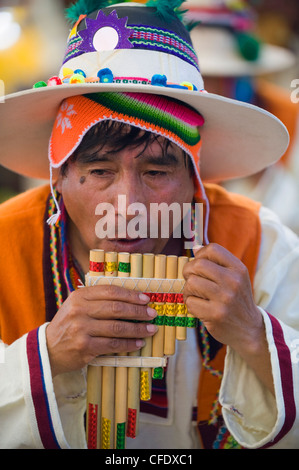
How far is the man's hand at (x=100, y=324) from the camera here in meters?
2.02

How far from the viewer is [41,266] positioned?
249 centimetres

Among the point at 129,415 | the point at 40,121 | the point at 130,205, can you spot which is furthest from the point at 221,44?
the point at 129,415

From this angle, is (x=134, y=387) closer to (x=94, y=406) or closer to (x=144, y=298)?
(x=94, y=406)

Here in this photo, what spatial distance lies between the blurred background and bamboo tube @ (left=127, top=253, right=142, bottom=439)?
336cm

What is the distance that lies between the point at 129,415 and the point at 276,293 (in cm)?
85

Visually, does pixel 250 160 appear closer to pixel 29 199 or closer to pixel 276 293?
pixel 276 293

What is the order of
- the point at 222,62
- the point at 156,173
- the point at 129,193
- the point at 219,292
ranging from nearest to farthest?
the point at 219,292, the point at 129,193, the point at 156,173, the point at 222,62

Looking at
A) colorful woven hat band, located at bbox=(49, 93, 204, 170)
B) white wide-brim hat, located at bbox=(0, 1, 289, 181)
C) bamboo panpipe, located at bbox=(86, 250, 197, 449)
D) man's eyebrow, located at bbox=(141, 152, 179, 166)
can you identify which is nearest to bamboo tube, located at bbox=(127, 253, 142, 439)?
bamboo panpipe, located at bbox=(86, 250, 197, 449)

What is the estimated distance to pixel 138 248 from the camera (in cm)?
226

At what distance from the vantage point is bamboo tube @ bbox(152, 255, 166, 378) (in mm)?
2084

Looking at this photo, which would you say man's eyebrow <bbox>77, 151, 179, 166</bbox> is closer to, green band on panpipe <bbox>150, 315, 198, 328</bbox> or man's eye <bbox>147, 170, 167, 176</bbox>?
man's eye <bbox>147, 170, 167, 176</bbox>

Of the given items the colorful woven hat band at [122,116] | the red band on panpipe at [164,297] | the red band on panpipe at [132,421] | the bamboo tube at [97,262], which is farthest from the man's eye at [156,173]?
the red band on panpipe at [132,421]

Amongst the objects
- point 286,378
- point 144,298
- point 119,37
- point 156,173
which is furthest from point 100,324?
point 119,37

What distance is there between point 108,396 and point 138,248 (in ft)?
1.92
